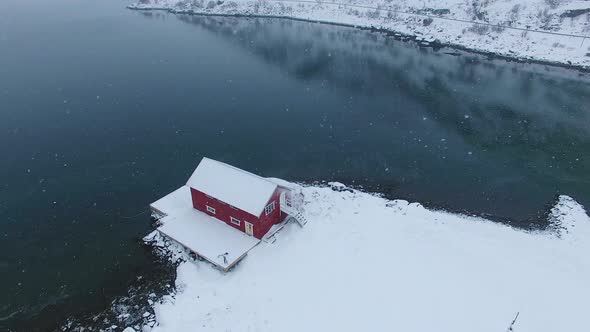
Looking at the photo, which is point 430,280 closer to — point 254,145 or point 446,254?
point 446,254

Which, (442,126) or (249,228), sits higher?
(249,228)

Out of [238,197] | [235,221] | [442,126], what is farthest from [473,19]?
[235,221]

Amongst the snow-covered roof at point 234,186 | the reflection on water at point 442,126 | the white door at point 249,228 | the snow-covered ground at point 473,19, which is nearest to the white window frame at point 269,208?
the snow-covered roof at point 234,186

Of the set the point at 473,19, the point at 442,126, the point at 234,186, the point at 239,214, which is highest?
the point at 473,19

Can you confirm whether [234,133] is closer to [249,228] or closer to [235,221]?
[235,221]

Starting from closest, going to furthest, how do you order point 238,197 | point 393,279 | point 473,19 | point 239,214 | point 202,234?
point 393,279, point 238,197, point 239,214, point 202,234, point 473,19

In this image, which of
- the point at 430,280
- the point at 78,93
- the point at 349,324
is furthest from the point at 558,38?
the point at 78,93

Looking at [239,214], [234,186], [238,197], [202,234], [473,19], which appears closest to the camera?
[238,197]
